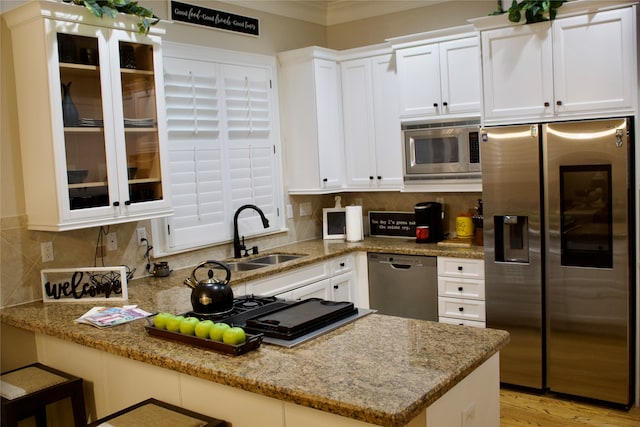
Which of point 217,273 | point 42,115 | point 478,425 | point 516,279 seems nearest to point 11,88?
point 42,115

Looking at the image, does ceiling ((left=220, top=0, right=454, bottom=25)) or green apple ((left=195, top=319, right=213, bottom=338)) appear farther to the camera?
ceiling ((left=220, top=0, right=454, bottom=25))

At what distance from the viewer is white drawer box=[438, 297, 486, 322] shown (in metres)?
4.23

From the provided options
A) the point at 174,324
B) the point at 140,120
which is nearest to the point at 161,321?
the point at 174,324

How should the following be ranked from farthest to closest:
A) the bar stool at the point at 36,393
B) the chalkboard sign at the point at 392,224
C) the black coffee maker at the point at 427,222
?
the chalkboard sign at the point at 392,224 < the black coffee maker at the point at 427,222 < the bar stool at the point at 36,393

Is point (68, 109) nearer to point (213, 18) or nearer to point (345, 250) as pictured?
point (213, 18)

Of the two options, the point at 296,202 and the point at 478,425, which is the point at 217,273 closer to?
the point at 296,202

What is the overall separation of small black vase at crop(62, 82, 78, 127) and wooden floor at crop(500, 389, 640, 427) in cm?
297

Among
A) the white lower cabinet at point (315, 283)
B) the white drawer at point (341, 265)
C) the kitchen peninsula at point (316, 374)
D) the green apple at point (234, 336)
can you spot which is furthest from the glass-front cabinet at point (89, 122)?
the white drawer at point (341, 265)

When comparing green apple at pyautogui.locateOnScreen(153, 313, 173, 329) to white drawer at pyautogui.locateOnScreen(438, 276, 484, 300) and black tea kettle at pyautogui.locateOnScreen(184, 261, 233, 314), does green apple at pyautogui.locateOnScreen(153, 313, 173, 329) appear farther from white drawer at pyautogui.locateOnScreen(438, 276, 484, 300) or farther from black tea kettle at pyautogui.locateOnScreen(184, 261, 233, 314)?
white drawer at pyautogui.locateOnScreen(438, 276, 484, 300)

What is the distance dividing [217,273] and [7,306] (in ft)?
3.99

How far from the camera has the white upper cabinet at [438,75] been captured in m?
4.32

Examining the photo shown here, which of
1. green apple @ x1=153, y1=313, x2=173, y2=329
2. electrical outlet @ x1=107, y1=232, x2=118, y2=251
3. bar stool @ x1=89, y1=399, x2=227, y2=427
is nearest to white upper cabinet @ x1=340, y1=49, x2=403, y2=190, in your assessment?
electrical outlet @ x1=107, y1=232, x2=118, y2=251

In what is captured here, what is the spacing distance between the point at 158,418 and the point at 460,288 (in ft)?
8.67

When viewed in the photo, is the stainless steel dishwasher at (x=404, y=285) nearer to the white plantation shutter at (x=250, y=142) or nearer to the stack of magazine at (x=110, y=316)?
the white plantation shutter at (x=250, y=142)
